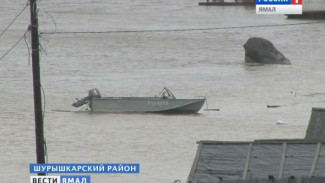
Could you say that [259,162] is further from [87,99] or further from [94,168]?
[87,99]

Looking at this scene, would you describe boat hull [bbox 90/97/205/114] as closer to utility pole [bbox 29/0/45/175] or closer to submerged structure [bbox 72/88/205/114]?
submerged structure [bbox 72/88/205/114]

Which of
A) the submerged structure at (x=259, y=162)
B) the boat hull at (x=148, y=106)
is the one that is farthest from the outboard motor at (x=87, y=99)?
the submerged structure at (x=259, y=162)

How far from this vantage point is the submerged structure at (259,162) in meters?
16.0

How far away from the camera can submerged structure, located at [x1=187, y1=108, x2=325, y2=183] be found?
52.4ft

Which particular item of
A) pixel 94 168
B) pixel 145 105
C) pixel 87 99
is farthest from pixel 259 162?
pixel 87 99

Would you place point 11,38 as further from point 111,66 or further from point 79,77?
point 79,77

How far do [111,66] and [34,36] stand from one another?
44997 millimetres

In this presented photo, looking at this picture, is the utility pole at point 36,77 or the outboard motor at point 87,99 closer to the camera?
the utility pole at point 36,77

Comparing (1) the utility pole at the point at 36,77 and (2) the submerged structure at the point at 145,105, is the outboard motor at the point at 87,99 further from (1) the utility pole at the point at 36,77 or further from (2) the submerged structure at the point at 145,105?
(1) the utility pole at the point at 36,77

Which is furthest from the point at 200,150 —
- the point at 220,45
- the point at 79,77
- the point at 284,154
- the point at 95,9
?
the point at 95,9

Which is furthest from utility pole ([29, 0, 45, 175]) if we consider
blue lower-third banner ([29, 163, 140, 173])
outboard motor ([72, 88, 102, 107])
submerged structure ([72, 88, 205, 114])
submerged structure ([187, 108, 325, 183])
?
outboard motor ([72, 88, 102, 107])

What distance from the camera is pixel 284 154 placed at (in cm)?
1656

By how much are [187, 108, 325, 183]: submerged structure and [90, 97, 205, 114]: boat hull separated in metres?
26.4

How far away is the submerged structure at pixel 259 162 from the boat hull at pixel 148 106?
86.6 feet
